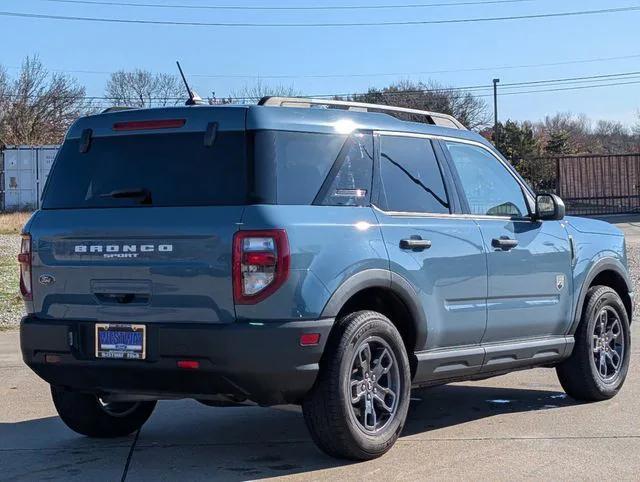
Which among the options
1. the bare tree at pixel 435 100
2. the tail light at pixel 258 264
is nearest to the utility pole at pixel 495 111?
the bare tree at pixel 435 100

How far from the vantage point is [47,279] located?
5.98 meters

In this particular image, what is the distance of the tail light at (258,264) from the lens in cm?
534

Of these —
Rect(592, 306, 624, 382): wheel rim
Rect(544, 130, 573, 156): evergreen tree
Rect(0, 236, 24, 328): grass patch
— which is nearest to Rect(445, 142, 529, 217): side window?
Rect(592, 306, 624, 382): wheel rim

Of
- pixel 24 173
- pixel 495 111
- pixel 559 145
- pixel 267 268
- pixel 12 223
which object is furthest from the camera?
pixel 559 145

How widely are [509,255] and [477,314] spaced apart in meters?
0.58

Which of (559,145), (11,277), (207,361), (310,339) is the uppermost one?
(559,145)

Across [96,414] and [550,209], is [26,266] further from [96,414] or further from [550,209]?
[550,209]

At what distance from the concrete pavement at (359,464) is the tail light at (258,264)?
3.72 ft

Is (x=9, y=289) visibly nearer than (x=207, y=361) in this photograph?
No

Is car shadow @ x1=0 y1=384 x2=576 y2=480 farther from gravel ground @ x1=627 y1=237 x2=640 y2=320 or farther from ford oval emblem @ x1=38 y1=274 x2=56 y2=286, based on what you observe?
gravel ground @ x1=627 y1=237 x2=640 y2=320

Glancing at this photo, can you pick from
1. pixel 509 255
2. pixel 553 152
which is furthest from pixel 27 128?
pixel 509 255

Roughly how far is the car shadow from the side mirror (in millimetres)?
1477

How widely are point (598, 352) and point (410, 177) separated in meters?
2.50

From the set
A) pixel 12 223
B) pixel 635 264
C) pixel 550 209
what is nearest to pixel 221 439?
pixel 550 209
